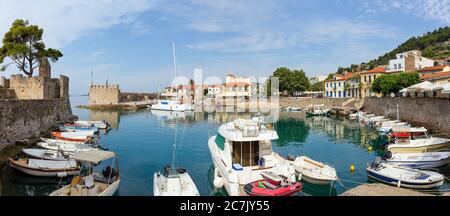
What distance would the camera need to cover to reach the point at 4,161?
14484 millimetres

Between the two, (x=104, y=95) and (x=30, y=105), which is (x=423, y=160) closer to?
(x=30, y=105)

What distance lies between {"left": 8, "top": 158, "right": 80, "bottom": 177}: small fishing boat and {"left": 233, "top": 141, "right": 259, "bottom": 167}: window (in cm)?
736

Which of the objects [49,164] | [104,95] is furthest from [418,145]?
[104,95]

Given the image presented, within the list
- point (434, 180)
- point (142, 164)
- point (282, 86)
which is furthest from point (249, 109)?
point (434, 180)

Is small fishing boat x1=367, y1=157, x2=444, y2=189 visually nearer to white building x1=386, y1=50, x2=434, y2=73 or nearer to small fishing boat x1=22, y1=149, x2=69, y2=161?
small fishing boat x1=22, y1=149, x2=69, y2=161

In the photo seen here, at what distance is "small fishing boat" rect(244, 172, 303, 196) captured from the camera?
9.69m

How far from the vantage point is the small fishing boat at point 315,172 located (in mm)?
12642

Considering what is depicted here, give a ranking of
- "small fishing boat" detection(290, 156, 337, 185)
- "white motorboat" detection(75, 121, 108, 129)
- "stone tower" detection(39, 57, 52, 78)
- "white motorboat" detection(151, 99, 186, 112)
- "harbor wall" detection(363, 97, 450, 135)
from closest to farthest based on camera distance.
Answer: "small fishing boat" detection(290, 156, 337, 185) → "harbor wall" detection(363, 97, 450, 135) → "white motorboat" detection(75, 121, 108, 129) → "stone tower" detection(39, 57, 52, 78) → "white motorboat" detection(151, 99, 186, 112)

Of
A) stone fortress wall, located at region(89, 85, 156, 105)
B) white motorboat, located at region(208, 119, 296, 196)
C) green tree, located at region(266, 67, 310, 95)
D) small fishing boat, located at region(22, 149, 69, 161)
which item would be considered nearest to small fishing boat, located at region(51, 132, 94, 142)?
small fishing boat, located at region(22, 149, 69, 161)

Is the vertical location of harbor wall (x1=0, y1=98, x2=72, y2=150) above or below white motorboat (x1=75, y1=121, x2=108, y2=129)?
above

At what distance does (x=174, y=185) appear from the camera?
10750mm

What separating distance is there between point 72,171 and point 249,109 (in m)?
50.4

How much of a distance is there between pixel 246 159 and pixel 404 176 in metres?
6.49
